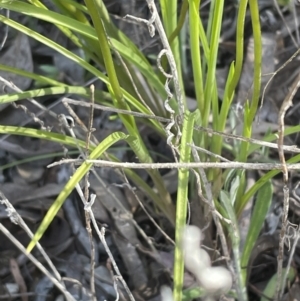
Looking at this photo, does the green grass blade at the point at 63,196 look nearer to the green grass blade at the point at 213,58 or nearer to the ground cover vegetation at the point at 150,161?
the ground cover vegetation at the point at 150,161

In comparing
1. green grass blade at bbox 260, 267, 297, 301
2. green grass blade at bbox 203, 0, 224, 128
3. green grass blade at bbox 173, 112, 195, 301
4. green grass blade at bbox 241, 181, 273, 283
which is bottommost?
green grass blade at bbox 260, 267, 297, 301

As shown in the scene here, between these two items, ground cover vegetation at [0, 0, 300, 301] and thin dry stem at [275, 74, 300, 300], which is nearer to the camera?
thin dry stem at [275, 74, 300, 300]

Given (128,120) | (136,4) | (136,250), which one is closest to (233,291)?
(136,250)

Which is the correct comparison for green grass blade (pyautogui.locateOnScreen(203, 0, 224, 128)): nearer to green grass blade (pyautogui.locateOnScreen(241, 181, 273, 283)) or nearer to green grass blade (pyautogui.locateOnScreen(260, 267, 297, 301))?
Answer: green grass blade (pyautogui.locateOnScreen(241, 181, 273, 283))

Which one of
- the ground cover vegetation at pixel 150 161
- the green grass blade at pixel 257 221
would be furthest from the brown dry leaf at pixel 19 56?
the green grass blade at pixel 257 221

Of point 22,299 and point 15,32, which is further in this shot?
point 15,32

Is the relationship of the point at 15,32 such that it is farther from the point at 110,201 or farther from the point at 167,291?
the point at 167,291

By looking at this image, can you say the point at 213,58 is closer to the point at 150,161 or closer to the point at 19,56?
the point at 150,161

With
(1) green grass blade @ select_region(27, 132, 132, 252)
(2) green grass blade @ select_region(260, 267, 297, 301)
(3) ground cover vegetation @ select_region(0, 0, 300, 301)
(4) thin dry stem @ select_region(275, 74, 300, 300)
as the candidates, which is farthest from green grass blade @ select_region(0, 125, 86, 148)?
(2) green grass blade @ select_region(260, 267, 297, 301)
